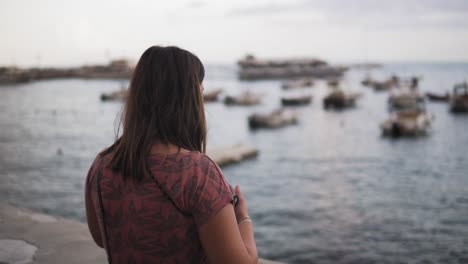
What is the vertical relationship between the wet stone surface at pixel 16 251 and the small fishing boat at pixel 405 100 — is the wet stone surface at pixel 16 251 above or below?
above

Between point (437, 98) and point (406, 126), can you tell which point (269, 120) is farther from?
point (437, 98)

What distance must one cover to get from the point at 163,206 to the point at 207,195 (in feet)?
0.50

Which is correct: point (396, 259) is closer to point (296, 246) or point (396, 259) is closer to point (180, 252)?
point (296, 246)

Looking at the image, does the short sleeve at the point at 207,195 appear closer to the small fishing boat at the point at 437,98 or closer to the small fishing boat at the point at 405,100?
the small fishing boat at the point at 405,100

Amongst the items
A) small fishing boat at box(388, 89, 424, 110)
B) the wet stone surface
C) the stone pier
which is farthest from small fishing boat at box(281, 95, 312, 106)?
the wet stone surface

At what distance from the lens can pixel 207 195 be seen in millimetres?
1490

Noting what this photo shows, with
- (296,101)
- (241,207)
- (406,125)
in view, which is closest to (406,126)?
(406,125)

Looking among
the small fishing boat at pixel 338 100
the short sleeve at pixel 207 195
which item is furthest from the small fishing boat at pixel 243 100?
the short sleeve at pixel 207 195

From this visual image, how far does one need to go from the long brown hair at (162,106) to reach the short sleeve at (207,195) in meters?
0.14

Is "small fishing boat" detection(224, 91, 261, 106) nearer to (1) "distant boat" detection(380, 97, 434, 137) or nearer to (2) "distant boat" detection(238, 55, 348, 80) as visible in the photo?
(1) "distant boat" detection(380, 97, 434, 137)

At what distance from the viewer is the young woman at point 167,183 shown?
150cm

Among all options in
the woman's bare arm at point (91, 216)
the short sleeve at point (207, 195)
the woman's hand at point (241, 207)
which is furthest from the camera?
the woman's bare arm at point (91, 216)

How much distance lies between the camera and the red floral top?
4.92ft

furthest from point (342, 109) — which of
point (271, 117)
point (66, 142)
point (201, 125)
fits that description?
point (201, 125)
